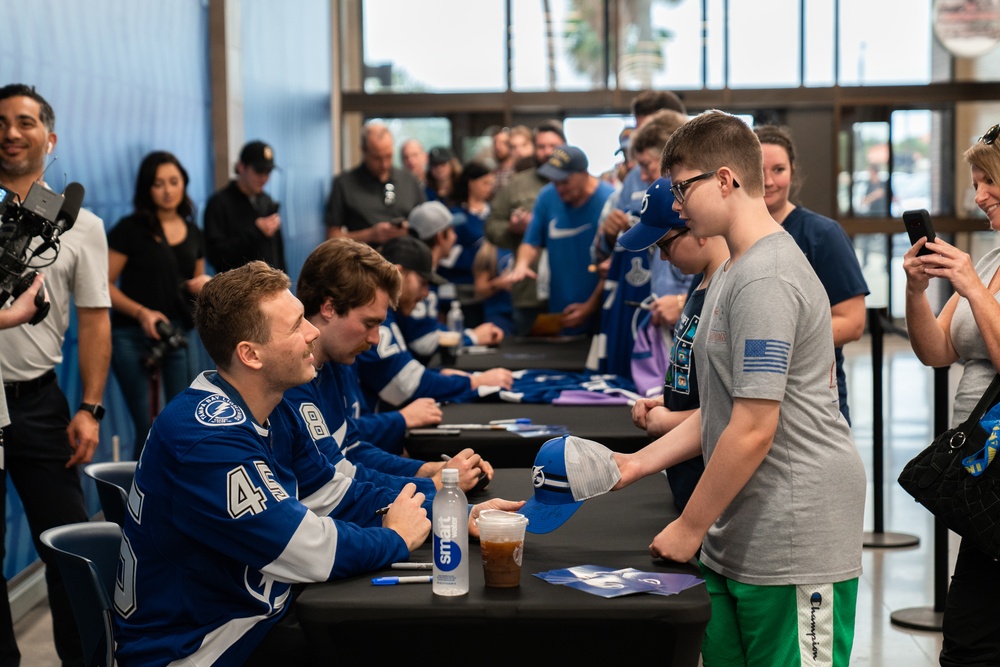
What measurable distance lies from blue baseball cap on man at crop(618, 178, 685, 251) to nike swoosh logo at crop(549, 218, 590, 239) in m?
2.73

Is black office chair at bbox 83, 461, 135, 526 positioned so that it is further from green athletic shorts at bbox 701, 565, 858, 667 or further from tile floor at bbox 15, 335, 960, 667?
green athletic shorts at bbox 701, 565, 858, 667

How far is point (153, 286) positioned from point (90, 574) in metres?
2.88

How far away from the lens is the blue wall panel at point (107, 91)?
13.4ft

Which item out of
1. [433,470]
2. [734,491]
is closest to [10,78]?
[433,470]

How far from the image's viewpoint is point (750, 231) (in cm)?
196

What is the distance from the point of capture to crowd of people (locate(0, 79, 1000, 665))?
1.87 metres

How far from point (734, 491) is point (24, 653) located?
2.58 m

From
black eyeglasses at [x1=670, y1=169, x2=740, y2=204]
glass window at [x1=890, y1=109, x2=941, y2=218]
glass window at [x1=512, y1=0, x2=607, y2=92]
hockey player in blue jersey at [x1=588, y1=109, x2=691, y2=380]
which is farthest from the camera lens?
glass window at [x1=890, y1=109, x2=941, y2=218]

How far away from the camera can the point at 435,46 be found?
11867 millimetres

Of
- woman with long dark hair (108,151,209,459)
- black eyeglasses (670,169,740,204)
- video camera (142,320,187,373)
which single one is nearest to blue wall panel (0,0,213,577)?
woman with long dark hair (108,151,209,459)

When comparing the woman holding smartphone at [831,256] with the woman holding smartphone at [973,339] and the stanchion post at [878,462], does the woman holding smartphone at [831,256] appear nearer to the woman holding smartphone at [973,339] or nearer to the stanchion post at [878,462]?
the woman holding smartphone at [973,339]

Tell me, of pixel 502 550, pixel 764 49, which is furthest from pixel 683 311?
pixel 764 49

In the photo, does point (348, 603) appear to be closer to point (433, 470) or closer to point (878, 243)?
point (433, 470)

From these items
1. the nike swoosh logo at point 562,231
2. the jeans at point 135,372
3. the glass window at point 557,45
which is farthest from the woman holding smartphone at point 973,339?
the glass window at point 557,45
